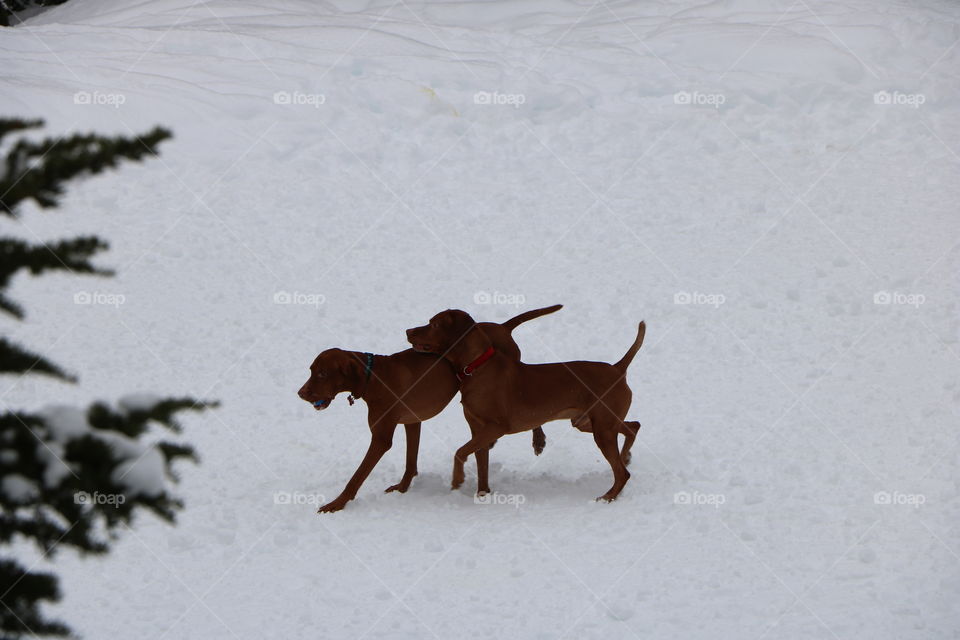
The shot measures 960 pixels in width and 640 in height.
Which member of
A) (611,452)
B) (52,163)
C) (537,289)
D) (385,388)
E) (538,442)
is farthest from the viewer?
(537,289)

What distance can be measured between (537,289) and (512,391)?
337 cm

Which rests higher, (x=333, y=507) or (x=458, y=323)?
(x=458, y=323)

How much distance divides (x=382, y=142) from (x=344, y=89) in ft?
4.03

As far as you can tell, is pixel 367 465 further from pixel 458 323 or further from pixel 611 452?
pixel 611 452

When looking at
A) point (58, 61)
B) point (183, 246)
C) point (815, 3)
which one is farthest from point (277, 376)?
point (815, 3)

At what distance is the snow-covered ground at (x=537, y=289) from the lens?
18.0 feet

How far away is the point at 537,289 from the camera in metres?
9.61

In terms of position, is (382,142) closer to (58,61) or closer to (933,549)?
(58,61)

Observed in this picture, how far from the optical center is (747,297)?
9328 millimetres

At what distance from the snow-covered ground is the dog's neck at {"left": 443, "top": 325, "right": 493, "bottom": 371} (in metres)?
0.94

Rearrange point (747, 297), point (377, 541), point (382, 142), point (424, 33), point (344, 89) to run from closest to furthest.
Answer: point (377, 541) → point (747, 297) → point (382, 142) → point (344, 89) → point (424, 33)

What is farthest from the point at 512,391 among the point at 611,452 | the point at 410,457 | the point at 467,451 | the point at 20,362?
the point at 20,362

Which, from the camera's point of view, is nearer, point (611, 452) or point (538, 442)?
point (611, 452)

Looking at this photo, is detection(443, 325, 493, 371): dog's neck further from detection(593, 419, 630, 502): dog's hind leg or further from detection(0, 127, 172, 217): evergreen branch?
detection(0, 127, 172, 217): evergreen branch
